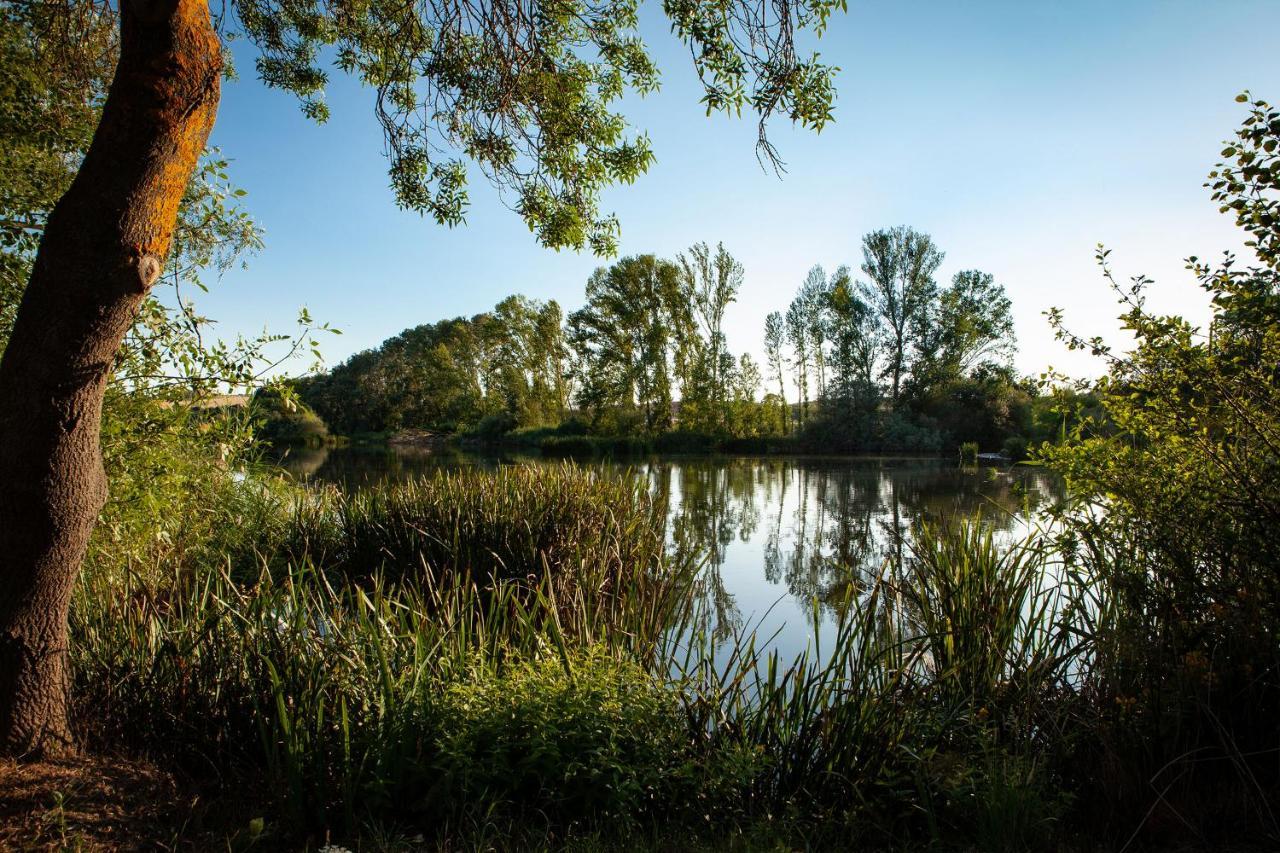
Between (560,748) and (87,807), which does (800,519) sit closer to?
(560,748)

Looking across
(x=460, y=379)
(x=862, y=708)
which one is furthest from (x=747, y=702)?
(x=460, y=379)

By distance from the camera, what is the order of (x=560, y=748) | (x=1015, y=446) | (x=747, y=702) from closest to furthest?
1. (x=560, y=748)
2. (x=747, y=702)
3. (x=1015, y=446)

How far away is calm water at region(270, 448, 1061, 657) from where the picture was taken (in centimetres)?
791

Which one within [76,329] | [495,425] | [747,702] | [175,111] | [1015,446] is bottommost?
[747,702]

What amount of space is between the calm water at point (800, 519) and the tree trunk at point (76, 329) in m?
3.26

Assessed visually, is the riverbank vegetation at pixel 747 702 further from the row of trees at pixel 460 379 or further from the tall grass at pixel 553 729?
the row of trees at pixel 460 379

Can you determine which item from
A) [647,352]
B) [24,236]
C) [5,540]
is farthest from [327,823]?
[647,352]

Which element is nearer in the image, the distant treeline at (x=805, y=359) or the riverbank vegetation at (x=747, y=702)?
the riverbank vegetation at (x=747, y=702)

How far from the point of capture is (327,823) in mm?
2598

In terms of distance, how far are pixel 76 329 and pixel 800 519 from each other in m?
14.6

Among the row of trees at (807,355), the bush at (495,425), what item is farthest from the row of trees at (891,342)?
the bush at (495,425)

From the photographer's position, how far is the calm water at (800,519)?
7914 mm

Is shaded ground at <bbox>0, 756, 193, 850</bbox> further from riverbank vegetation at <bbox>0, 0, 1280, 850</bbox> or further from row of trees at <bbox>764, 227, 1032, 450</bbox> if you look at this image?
row of trees at <bbox>764, 227, 1032, 450</bbox>

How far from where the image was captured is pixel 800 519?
15539 mm
